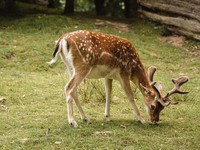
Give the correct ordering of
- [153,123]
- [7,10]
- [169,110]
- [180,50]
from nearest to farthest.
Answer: [153,123], [169,110], [180,50], [7,10]

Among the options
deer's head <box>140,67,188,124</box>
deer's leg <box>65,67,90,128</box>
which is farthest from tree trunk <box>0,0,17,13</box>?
deer's leg <box>65,67,90,128</box>

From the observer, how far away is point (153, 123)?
6738 millimetres

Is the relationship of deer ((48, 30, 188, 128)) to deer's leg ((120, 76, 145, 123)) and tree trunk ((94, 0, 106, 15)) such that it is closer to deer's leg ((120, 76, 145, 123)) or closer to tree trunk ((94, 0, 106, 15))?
deer's leg ((120, 76, 145, 123))

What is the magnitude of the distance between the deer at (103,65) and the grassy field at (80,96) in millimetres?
336

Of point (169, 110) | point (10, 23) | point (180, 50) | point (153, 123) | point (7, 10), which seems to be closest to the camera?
point (153, 123)

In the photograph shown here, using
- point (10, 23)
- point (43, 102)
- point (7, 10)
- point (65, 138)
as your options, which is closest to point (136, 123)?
point (65, 138)

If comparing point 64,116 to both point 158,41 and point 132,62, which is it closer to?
point 132,62

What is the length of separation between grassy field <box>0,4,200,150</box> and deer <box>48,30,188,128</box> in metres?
0.34

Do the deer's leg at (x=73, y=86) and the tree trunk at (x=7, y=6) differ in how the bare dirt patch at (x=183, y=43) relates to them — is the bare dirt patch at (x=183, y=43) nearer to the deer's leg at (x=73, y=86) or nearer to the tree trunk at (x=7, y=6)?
the tree trunk at (x=7, y=6)

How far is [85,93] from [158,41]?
17.4ft

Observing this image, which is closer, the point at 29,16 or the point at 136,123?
the point at 136,123

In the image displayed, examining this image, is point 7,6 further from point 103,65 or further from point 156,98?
point 156,98

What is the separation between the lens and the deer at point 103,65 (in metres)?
6.20

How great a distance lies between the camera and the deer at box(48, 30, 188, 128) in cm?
620
